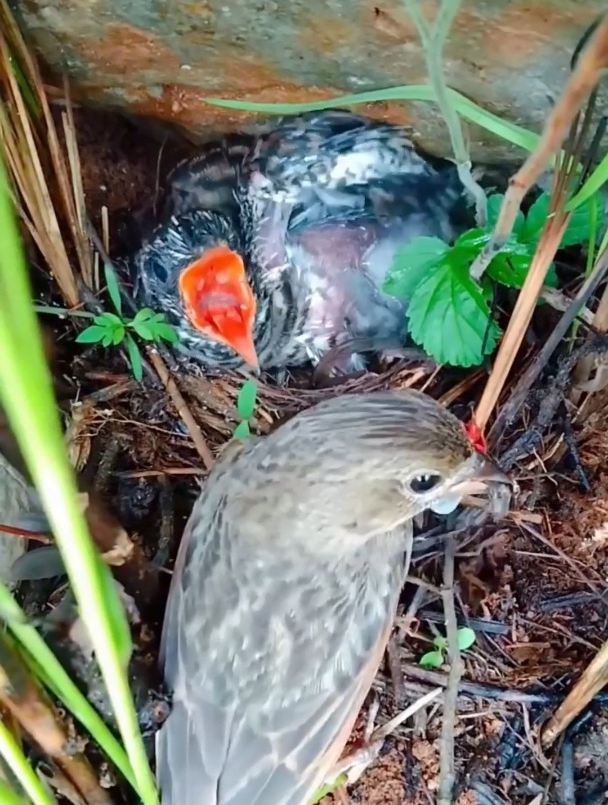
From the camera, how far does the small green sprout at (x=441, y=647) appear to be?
2053 millimetres

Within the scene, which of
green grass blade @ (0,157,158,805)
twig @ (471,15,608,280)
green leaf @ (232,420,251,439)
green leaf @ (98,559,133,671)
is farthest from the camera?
green leaf @ (232,420,251,439)

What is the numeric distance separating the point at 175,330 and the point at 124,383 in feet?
0.56

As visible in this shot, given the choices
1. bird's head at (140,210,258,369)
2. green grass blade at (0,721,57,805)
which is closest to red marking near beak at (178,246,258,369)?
bird's head at (140,210,258,369)

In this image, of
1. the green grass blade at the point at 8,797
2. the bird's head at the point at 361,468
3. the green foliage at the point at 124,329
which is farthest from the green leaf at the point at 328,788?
the green foliage at the point at 124,329

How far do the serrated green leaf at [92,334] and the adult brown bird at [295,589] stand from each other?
0.45m

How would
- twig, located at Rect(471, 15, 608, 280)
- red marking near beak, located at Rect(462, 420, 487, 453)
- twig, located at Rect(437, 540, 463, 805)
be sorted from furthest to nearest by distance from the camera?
twig, located at Rect(437, 540, 463, 805) < red marking near beak, located at Rect(462, 420, 487, 453) < twig, located at Rect(471, 15, 608, 280)

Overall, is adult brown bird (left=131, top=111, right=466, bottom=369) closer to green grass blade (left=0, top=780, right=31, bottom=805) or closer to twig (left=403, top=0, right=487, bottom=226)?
twig (left=403, top=0, right=487, bottom=226)

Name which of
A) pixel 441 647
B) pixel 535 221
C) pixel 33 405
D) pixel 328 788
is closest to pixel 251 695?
pixel 328 788

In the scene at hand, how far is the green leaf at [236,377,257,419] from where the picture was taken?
2176mm

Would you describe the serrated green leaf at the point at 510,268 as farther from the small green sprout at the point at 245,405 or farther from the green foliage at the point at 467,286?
the small green sprout at the point at 245,405

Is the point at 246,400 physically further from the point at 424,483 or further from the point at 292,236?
the point at 424,483

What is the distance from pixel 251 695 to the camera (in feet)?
5.94

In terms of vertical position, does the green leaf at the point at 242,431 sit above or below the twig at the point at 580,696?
above

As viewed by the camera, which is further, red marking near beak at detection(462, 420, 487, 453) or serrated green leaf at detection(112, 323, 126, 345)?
serrated green leaf at detection(112, 323, 126, 345)
